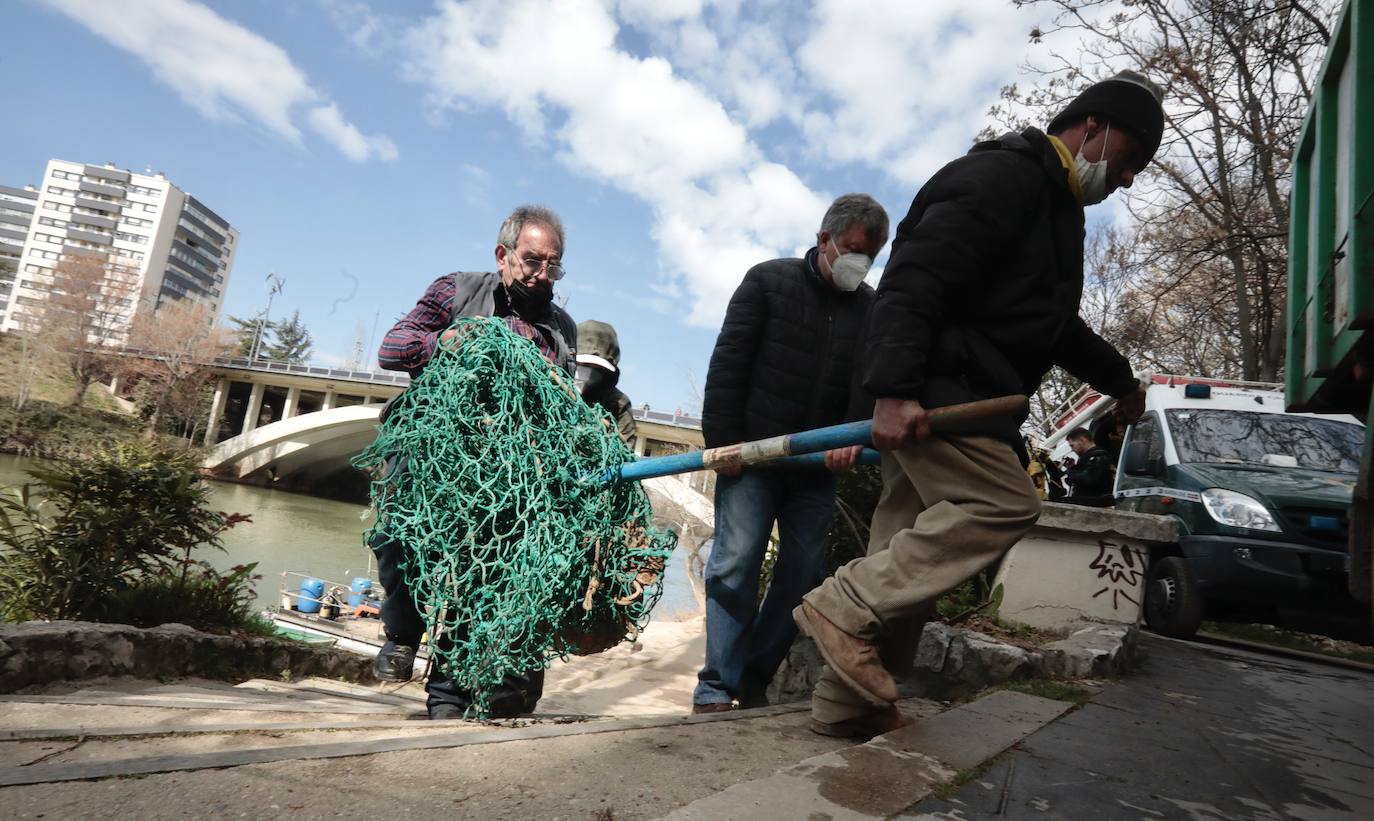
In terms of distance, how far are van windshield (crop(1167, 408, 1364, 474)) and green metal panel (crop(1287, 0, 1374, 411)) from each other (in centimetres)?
242

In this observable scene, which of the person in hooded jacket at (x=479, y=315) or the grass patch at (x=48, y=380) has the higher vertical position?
the grass patch at (x=48, y=380)

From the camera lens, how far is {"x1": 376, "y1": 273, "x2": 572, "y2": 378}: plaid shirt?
2947mm

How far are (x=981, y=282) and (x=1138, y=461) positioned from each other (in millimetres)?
4848

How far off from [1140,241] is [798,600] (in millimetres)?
13190

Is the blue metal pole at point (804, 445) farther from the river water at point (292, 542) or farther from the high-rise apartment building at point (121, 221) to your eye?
the high-rise apartment building at point (121, 221)

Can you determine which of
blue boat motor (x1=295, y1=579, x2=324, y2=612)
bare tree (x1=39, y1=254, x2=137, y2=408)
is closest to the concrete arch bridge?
bare tree (x1=39, y1=254, x2=137, y2=408)

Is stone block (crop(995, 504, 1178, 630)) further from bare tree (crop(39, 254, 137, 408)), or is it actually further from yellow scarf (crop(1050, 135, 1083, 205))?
bare tree (crop(39, 254, 137, 408))

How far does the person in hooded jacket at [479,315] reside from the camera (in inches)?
116

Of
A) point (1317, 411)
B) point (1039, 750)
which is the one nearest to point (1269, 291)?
point (1317, 411)

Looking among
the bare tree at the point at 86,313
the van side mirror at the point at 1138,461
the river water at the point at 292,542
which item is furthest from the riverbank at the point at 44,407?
the van side mirror at the point at 1138,461

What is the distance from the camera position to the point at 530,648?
2512 mm

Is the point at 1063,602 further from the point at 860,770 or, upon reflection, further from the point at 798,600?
the point at 860,770

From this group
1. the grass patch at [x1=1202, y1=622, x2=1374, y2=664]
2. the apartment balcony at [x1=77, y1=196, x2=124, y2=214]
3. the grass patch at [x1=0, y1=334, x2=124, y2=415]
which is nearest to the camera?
the grass patch at [x1=1202, y1=622, x2=1374, y2=664]

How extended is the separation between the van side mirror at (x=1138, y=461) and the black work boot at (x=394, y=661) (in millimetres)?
5347
